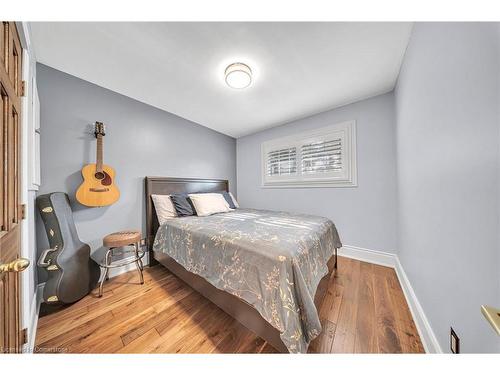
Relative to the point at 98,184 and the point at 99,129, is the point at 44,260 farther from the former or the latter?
the point at 99,129

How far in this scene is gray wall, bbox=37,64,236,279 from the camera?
1627mm

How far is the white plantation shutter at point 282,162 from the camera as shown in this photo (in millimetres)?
Result: 2918

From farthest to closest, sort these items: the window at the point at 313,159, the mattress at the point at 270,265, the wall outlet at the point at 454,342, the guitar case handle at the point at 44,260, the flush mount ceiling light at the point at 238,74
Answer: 1. the window at the point at 313,159
2. the flush mount ceiling light at the point at 238,74
3. the guitar case handle at the point at 44,260
4. the mattress at the point at 270,265
5. the wall outlet at the point at 454,342

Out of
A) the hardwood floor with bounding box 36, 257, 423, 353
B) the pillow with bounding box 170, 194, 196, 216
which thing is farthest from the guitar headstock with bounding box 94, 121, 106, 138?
the hardwood floor with bounding box 36, 257, 423, 353

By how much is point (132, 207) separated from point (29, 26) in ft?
5.79

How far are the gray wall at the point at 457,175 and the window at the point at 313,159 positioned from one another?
42.4 inches

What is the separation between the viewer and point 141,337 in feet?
3.74

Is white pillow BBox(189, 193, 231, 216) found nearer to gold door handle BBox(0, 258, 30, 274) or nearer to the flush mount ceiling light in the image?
the flush mount ceiling light

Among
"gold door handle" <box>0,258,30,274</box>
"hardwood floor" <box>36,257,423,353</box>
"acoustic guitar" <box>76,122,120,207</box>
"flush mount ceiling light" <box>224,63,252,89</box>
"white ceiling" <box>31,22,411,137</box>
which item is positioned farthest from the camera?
"acoustic guitar" <box>76,122,120,207</box>

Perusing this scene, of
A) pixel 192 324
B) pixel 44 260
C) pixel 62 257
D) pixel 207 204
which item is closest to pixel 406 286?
pixel 192 324

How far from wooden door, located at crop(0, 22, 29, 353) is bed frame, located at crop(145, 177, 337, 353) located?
3.35ft

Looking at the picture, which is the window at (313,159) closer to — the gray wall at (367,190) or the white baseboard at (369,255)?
the gray wall at (367,190)

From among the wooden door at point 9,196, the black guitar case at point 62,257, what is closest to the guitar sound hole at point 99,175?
the black guitar case at point 62,257
